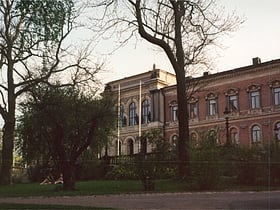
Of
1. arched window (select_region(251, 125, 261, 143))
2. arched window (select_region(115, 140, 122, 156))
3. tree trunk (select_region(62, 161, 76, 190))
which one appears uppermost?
arched window (select_region(251, 125, 261, 143))

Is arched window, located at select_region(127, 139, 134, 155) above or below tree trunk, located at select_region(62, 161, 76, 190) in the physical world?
above

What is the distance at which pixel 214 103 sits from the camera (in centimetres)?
6481

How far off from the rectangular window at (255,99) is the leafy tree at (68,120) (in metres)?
30.8

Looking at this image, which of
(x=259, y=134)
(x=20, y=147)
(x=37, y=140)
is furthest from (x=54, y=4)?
(x=259, y=134)

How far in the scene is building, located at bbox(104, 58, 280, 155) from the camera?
58000 mm

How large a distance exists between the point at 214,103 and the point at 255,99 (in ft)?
21.7

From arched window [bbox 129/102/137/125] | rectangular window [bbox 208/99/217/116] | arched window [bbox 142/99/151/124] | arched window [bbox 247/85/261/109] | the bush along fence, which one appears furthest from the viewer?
arched window [bbox 129/102/137/125]

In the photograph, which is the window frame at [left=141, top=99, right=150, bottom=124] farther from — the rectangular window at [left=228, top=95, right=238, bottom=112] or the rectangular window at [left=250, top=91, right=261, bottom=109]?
the rectangular window at [left=250, top=91, right=261, bottom=109]

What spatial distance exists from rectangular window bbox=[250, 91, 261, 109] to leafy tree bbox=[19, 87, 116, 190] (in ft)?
101

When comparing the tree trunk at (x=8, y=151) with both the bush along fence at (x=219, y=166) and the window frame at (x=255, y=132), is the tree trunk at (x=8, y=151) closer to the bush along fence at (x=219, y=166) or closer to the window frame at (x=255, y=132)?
the bush along fence at (x=219, y=166)

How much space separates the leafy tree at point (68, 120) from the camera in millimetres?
24312

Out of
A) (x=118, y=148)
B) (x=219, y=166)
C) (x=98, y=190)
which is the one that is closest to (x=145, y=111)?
(x=118, y=148)

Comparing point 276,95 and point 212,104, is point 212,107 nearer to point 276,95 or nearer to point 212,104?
point 212,104

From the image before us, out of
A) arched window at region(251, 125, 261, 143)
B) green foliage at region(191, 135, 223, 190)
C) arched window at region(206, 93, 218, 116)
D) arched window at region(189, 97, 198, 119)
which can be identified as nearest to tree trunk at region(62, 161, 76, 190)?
green foliage at region(191, 135, 223, 190)
